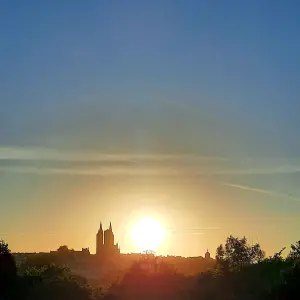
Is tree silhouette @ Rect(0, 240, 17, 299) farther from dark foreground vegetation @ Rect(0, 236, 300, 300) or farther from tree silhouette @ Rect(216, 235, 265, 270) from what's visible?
tree silhouette @ Rect(216, 235, 265, 270)

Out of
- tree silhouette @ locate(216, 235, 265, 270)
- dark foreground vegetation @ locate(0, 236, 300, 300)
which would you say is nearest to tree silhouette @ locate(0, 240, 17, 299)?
dark foreground vegetation @ locate(0, 236, 300, 300)

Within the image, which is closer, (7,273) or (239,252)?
(7,273)

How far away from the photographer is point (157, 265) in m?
83.1

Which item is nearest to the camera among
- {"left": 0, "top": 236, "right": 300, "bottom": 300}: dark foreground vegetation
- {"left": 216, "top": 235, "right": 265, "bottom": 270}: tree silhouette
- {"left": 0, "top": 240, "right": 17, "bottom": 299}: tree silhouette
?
{"left": 0, "top": 236, "right": 300, "bottom": 300}: dark foreground vegetation

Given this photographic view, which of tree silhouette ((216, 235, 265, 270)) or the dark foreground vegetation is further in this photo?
tree silhouette ((216, 235, 265, 270))

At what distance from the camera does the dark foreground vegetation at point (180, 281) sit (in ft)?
186

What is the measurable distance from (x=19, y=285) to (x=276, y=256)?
2879 centimetres

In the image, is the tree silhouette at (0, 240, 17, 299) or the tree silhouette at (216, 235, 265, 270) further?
the tree silhouette at (216, 235, 265, 270)

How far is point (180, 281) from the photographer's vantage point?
78312mm

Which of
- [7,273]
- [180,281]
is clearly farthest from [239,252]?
[7,273]

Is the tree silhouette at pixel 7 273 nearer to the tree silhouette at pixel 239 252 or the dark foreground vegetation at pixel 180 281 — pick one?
the dark foreground vegetation at pixel 180 281

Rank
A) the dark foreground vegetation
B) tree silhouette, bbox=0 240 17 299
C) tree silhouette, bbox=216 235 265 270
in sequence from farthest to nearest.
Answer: tree silhouette, bbox=216 235 265 270 < tree silhouette, bbox=0 240 17 299 < the dark foreground vegetation

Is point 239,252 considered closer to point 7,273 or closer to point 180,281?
point 180,281

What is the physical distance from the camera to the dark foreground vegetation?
5678 cm
